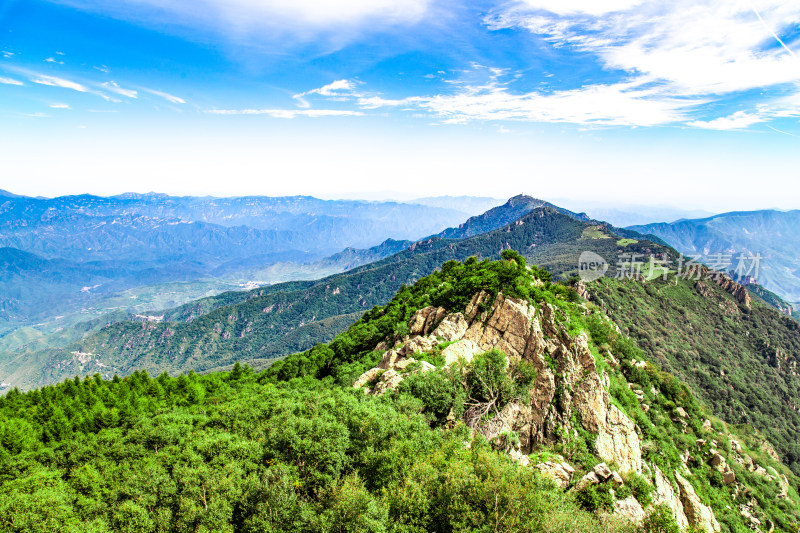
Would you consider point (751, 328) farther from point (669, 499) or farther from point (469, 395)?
point (469, 395)

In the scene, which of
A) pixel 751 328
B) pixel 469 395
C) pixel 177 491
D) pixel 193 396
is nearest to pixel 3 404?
pixel 193 396

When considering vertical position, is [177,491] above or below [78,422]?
above

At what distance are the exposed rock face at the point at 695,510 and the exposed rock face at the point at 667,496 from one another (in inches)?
49.0

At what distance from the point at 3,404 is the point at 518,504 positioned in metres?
88.4

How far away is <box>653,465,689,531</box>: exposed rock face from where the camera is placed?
3634 cm

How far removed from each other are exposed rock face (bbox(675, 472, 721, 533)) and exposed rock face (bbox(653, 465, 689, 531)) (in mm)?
1245

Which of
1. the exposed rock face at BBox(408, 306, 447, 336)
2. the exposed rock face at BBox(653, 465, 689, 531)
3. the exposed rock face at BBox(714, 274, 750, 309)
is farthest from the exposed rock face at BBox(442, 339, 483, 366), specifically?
the exposed rock face at BBox(714, 274, 750, 309)

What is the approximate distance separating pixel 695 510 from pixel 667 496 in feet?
17.3

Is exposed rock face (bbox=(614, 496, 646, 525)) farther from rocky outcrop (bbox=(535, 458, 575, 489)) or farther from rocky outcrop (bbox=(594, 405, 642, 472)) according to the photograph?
rocky outcrop (bbox=(594, 405, 642, 472))

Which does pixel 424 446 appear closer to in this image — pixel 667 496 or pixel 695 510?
pixel 667 496

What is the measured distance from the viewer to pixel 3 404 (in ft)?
214

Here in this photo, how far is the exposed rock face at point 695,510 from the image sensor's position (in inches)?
1551

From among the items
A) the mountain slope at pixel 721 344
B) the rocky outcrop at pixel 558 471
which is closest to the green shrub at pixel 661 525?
the rocky outcrop at pixel 558 471

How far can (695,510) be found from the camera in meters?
40.2
